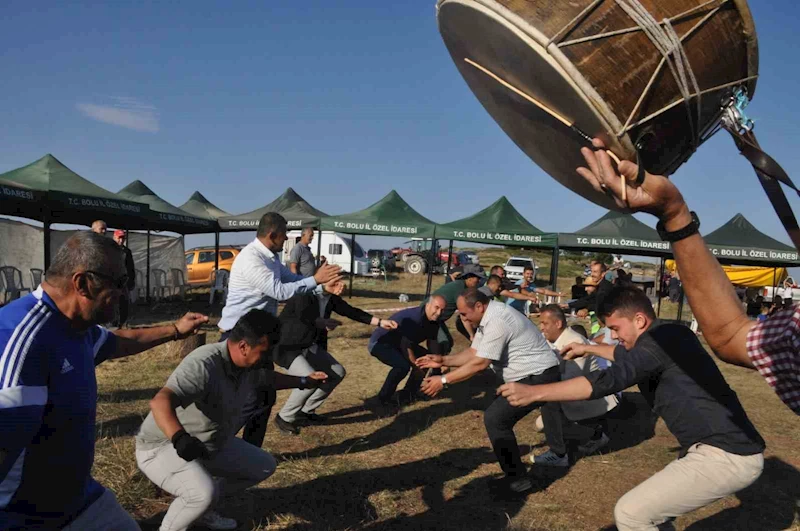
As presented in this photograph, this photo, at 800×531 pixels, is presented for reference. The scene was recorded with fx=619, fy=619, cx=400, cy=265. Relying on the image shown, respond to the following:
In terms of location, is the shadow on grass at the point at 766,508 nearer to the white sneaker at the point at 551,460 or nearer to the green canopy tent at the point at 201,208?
the white sneaker at the point at 551,460

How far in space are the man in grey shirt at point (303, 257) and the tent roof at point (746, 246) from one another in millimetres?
11186

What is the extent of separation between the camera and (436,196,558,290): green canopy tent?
59.0ft

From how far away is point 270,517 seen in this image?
14.9 ft

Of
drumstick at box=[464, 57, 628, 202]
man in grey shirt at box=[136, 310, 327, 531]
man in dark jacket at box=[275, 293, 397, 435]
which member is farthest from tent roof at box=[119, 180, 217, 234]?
drumstick at box=[464, 57, 628, 202]

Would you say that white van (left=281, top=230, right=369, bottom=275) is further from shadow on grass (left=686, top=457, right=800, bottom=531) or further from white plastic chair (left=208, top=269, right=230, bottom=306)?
shadow on grass (left=686, top=457, right=800, bottom=531)

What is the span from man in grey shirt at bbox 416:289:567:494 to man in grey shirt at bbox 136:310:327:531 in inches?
65.6

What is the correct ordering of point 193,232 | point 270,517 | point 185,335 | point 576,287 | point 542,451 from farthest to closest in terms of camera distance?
point 193,232 → point 576,287 → point 542,451 → point 270,517 → point 185,335

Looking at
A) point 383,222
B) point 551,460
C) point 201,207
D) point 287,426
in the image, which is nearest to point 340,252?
point 201,207

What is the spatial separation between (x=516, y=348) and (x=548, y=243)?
1269 centimetres

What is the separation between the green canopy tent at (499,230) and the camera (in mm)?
17969

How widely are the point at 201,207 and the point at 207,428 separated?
18.7 m

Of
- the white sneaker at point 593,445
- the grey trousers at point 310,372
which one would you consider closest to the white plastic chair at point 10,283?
the grey trousers at point 310,372

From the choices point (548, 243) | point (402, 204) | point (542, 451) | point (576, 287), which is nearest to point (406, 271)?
point (402, 204)

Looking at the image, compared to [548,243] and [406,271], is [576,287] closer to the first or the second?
[548,243]
